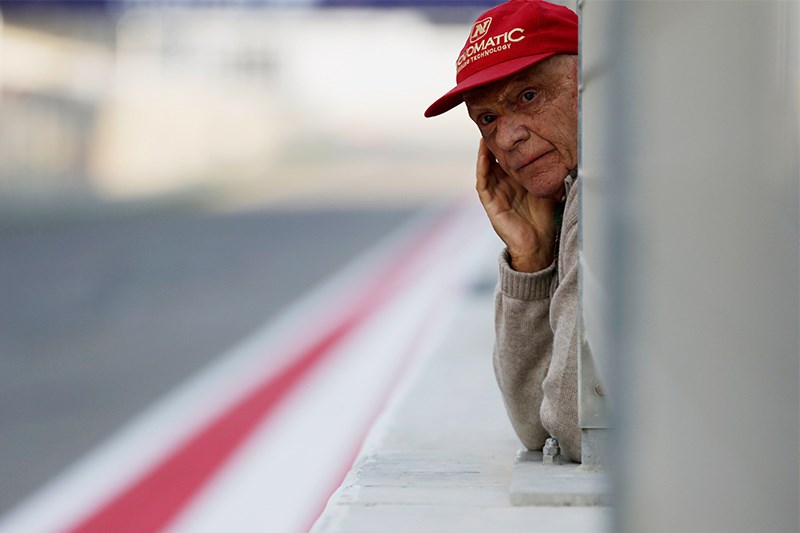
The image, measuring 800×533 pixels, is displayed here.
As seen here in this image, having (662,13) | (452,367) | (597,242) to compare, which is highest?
(662,13)

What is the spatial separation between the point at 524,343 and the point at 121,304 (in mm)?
7994

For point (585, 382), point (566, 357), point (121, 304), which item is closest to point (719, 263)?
point (585, 382)

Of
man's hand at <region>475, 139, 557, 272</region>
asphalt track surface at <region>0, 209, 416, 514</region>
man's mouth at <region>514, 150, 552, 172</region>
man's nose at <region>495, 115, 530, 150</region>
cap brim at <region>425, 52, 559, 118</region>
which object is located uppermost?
cap brim at <region>425, 52, 559, 118</region>

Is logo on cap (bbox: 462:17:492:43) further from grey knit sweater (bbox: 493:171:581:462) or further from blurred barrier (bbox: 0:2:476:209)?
blurred barrier (bbox: 0:2:476:209)

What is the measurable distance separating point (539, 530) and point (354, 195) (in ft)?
79.6

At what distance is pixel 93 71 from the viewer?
80.2ft

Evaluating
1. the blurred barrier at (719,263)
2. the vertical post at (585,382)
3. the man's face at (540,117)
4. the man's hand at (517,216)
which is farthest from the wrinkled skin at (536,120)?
the blurred barrier at (719,263)

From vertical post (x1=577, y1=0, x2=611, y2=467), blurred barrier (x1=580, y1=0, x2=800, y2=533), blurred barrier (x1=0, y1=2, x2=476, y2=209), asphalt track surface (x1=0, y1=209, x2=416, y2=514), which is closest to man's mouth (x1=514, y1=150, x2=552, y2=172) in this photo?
vertical post (x1=577, y1=0, x2=611, y2=467)

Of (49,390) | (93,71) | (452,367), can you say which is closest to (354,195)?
(93,71)

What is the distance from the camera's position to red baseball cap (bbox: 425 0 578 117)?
2533 mm

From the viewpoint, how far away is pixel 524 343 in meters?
2.76

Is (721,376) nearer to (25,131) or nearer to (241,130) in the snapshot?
(25,131)

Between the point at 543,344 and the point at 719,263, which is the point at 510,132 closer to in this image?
the point at 543,344

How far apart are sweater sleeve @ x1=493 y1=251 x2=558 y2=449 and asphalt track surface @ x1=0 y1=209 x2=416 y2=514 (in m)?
2.55
